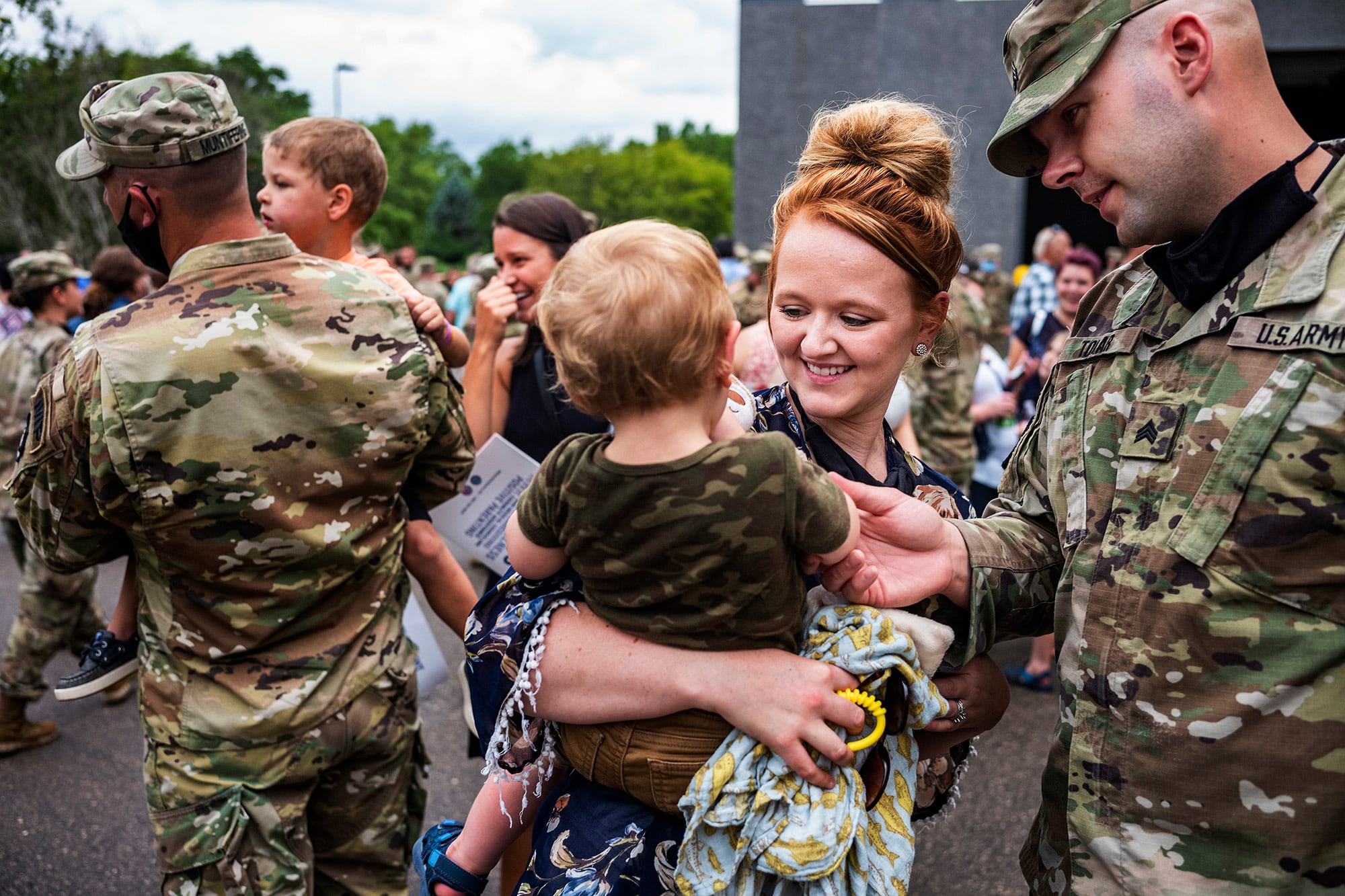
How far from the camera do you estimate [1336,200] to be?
4.48 ft

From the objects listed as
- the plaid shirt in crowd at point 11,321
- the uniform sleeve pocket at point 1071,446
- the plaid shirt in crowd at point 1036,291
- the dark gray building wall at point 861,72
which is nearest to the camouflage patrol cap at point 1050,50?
the uniform sleeve pocket at point 1071,446

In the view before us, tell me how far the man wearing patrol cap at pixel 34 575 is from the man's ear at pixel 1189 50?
14.0 ft

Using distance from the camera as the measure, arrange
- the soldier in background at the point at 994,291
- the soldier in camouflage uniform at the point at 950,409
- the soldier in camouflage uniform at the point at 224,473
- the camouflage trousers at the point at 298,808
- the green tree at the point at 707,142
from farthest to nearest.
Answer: the green tree at the point at 707,142 < the soldier in background at the point at 994,291 < the soldier in camouflage uniform at the point at 950,409 < the camouflage trousers at the point at 298,808 < the soldier in camouflage uniform at the point at 224,473

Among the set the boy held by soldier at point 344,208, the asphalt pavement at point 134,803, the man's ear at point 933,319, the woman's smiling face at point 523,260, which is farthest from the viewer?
the asphalt pavement at point 134,803

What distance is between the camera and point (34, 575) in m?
A: 4.61

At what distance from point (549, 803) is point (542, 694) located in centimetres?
29

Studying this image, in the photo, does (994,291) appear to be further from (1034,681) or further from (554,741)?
(554,741)

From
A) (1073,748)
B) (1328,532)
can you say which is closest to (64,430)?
(1073,748)

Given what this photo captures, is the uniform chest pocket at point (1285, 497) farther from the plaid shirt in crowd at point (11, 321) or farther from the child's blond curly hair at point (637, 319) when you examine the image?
the plaid shirt in crowd at point (11, 321)

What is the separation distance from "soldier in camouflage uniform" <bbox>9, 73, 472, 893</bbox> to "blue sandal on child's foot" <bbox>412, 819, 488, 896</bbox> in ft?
2.08

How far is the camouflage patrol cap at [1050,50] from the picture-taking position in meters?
1.46

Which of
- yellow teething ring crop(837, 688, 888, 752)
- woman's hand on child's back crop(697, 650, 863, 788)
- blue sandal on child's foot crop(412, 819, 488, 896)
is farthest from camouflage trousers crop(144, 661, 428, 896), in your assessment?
yellow teething ring crop(837, 688, 888, 752)

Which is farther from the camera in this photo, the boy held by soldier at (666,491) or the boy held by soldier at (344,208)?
the boy held by soldier at (344,208)

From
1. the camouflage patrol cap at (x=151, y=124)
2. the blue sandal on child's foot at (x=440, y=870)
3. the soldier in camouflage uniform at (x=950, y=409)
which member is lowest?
the soldier in camouflage uniform at (x=950, y=409)
